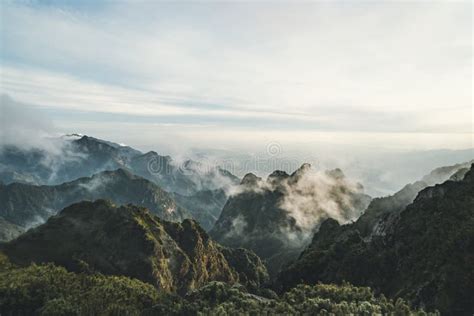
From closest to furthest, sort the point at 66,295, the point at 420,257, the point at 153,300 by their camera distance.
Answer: the point at 66,295 < the point at 153,300 < the point at 420,257

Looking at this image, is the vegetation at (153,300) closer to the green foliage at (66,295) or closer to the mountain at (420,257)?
the green foliage at (66,295)

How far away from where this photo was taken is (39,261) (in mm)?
181125

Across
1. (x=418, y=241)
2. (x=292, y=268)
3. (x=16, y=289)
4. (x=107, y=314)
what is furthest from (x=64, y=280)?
(x=418, y=241)

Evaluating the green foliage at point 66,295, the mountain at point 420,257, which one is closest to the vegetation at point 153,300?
the green foliage at point 66,295

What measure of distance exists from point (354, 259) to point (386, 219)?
2569cm

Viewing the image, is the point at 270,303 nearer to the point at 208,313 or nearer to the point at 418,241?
the point at 208,313

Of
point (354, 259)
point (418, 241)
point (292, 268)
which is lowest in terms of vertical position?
point (292, 268)

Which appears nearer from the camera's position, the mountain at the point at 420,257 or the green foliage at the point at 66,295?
the mountain at the point at 420,257

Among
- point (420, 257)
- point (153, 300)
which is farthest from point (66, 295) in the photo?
point (420, 257)

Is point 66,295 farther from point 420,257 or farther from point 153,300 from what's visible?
point 420,257

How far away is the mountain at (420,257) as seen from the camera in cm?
10262

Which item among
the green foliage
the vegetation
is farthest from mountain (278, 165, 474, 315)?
the green foliage

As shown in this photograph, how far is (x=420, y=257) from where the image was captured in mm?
133625

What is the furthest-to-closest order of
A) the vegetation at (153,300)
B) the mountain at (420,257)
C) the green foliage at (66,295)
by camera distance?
the green foliage at (66,295) < the mountain at (420,257) < the vegetation at (153,300)
